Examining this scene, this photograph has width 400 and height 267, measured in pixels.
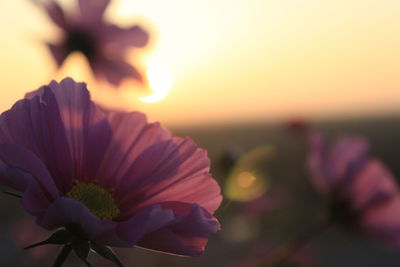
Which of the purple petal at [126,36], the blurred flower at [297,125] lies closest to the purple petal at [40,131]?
the purple petal at [126,36]

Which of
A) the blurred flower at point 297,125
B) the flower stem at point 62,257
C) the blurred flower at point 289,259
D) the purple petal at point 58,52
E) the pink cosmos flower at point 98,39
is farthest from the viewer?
the blurred flower at point 297,125

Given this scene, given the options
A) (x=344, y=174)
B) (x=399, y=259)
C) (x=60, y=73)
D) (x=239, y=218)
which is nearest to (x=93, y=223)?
(x=60, y=73)

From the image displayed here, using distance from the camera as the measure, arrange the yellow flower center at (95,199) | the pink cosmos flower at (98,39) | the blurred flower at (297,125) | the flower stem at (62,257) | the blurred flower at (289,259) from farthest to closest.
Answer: the blurred flower at (297,125) < the blurred flower at (289,259) < the pink cosmos flower at (98,39) < the yellow flower center at (95,199) < the flower stem at (62,257)

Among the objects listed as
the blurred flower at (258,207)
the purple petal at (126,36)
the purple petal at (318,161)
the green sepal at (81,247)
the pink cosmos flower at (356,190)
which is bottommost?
the blurred flower at (258,207)

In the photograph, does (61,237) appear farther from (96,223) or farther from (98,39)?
(98,39)

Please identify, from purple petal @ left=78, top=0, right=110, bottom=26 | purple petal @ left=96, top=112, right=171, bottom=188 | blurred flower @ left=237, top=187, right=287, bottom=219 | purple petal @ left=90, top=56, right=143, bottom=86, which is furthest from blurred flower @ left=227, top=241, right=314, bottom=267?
purple petal @ left=96, top=112, right=171, bottom=188

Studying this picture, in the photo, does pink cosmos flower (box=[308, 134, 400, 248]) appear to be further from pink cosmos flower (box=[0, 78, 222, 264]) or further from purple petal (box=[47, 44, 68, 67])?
pink cosmos flower (box=[0, 78, 222, 264])

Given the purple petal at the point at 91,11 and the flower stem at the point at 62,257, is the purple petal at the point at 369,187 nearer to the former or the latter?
the purple petal at the point at 91,11
